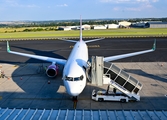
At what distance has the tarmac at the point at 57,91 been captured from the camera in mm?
18797

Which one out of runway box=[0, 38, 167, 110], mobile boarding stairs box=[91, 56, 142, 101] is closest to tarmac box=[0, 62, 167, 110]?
runway box=[0, 38, 167, 110]

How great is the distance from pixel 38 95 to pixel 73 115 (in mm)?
12217

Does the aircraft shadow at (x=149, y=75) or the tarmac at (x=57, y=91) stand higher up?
the aircraft shadow at (x=149, y=75)

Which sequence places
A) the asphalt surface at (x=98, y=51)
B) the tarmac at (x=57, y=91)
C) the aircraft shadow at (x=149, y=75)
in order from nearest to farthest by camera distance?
1. the tarmac at (x=57, y=91)
2. the aircraft shadow at (x=149, y=75)
3. the asphalt surface at (x=98, y=51)

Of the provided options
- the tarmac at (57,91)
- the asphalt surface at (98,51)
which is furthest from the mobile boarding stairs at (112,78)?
the asphalt surface at (98,51)

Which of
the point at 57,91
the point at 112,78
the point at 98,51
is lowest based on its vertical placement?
the point at 57,91

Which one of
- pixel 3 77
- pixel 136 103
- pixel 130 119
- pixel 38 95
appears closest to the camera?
pixel 130 119

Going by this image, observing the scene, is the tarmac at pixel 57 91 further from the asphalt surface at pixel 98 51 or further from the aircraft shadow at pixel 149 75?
the asphalt surface at pixel 98 51

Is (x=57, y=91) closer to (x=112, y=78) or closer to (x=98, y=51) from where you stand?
(x=112, y=78)

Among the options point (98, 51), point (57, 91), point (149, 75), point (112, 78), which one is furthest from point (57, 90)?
point (98, 51)

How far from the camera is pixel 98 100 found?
64.3ft

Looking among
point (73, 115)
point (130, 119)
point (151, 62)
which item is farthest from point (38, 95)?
point (151, 62)

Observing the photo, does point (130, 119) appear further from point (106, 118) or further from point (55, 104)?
point (55, 104)

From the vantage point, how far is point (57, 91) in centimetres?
2266
